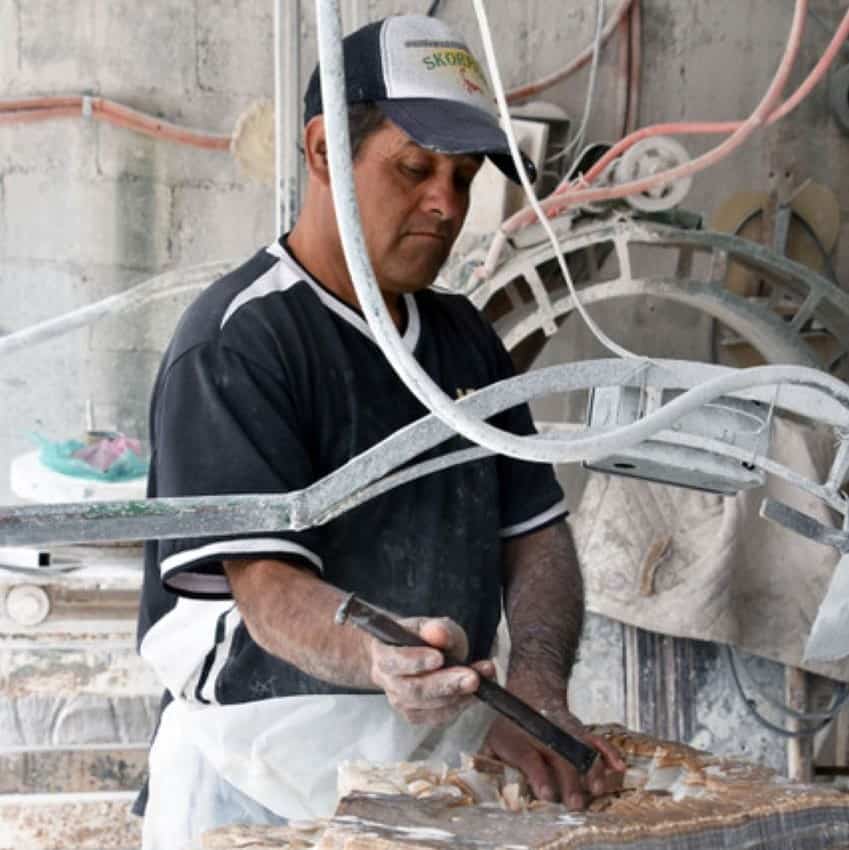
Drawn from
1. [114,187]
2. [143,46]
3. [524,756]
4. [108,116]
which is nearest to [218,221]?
[114,187]

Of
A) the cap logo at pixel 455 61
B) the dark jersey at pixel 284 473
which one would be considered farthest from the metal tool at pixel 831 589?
the cap logo at pixel 455 61

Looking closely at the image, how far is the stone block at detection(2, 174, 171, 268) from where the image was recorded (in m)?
5.02

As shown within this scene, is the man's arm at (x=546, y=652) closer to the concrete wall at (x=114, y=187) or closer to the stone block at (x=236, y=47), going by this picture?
the concrete wall at (x=114, y=187)

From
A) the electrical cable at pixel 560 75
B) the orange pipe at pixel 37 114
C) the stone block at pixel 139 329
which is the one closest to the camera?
the orange pipe at pixel 37 114

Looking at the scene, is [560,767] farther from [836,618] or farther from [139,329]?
[139,329]

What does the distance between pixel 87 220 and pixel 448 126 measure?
3375 millimetres

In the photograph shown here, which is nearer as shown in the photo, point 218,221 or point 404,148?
point 404,148

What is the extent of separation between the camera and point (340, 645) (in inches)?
67.5

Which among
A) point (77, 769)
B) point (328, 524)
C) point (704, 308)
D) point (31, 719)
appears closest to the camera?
point (328, 524)

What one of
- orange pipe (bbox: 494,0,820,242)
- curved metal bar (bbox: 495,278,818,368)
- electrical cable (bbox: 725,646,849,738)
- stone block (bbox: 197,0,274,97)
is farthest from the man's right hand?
stone block (bbox: 197,0,274,97)

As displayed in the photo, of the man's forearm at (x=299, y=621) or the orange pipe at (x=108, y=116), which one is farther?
the orange pipe at (x=108, y=116)

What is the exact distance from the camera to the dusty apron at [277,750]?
6.30 ft

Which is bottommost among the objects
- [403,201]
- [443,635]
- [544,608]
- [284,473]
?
[544,608]

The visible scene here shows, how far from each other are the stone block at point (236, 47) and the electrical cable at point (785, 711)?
2.50 m
